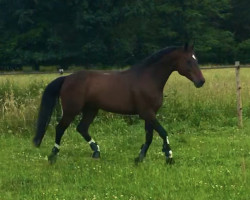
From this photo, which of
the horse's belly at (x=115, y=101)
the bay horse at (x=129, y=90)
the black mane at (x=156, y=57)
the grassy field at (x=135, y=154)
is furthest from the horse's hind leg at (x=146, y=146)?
A: the black mane at (x=156, y=57)

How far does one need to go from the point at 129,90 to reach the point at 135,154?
1284mm

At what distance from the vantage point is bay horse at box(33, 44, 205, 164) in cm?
795

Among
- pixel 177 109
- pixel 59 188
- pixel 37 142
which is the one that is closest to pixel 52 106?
pixel 37 142

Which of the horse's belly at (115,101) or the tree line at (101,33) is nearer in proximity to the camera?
the horse's belly at (115,101)

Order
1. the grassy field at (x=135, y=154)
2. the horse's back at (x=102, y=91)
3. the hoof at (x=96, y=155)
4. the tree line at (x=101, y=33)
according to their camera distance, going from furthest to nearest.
Answer: the tree line at (x=101, y=33)
the hoof at (x=96, y=155)
the horse's back at (x=102, y=91)
the grassy field at (x=135, y=154)

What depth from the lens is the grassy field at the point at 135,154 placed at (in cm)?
615

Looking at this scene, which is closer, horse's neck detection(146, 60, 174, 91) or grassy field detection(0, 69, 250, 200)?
grassy field detection(0, 69, 250, 200)

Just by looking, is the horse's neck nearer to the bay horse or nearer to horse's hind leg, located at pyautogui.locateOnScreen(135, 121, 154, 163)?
the bay horse

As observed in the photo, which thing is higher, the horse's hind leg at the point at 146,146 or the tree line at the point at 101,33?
the horse's hind leg at the point at 146,146

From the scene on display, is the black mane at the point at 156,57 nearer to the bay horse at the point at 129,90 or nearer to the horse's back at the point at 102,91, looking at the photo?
the bay horse at the point at 129,90

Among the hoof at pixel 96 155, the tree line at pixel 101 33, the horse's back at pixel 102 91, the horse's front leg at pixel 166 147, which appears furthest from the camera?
the tree line at pixel 101 33

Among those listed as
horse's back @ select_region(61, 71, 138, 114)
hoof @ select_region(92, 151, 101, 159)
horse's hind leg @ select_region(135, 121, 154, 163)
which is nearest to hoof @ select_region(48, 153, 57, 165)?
hoof @ select_region(92, 151, 101, 159)

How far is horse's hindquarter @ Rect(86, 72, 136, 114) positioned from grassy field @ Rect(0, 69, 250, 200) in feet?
2.94

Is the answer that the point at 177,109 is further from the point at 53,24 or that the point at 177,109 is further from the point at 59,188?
the point at 53,24
